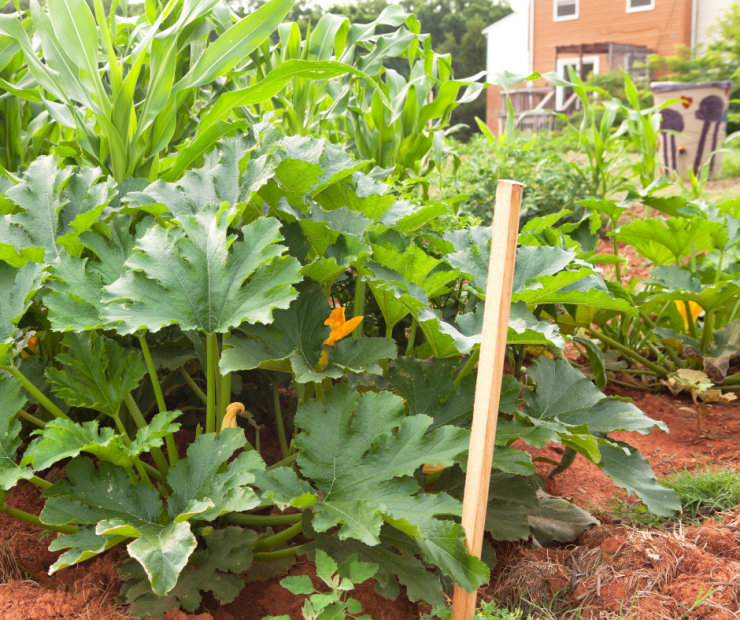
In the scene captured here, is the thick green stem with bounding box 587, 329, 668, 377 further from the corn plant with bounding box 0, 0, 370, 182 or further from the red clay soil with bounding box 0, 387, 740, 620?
the corn plant with bounding box 0, 0, 370, 182

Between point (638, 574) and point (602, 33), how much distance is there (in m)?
22.6

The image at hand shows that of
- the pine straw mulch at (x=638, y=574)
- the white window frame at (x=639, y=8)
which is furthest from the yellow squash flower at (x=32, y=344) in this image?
the white window frame at (x=639, y=8)

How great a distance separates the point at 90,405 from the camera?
122 cm

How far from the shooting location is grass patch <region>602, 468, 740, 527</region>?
1.51 metres

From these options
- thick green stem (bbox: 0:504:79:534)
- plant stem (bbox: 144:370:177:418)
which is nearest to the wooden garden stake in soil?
thick green stem (bbox: 0:504:79:534)

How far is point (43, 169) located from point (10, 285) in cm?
35

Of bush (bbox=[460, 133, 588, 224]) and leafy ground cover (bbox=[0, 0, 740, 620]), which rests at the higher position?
leafy ground cover (bbox=[0, 0, 740, 620])

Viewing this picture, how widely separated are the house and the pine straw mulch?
1788 centimetres

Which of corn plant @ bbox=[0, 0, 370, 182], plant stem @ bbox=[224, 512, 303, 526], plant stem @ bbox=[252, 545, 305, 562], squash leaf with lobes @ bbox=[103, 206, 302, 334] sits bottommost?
plant stem @ bbox=[252, 545, 305, 562]

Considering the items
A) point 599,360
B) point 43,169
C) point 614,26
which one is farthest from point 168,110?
point 614,26

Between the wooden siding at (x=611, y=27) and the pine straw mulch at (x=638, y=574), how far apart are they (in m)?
20.7

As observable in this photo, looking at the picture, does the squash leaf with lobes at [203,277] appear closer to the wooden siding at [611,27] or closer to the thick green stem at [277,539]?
the thick green stem at [277,539]

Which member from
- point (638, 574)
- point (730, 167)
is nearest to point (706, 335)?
point (638, 574)

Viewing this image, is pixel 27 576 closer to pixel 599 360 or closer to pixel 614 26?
pixel 599 360
